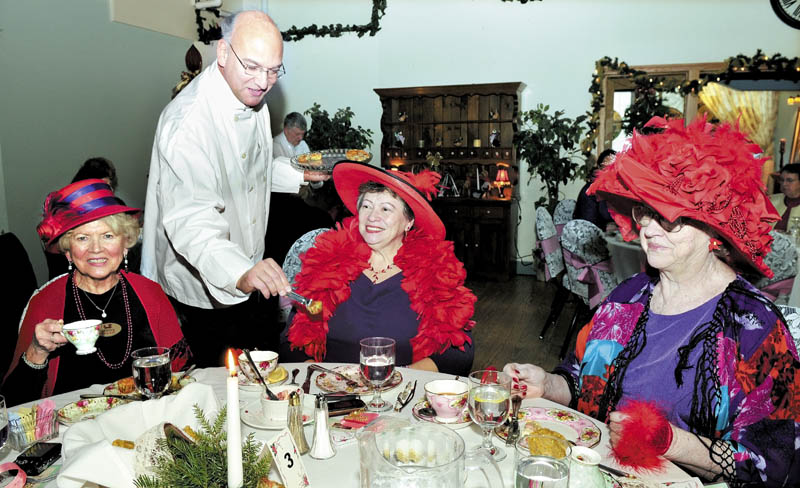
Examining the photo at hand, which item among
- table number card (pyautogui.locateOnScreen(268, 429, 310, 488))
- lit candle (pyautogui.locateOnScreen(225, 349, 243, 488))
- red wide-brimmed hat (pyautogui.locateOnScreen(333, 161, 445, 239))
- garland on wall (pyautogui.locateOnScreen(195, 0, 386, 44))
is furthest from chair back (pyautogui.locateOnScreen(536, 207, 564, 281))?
garland on wall (pyautogui.locateOnScreen(195, 0, 386, 44))

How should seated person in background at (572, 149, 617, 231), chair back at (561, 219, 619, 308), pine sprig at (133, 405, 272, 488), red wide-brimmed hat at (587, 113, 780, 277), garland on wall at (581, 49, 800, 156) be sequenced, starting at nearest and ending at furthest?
pine sprig at (133, 405, 272, 488), red wide-brimmed hat at (587, 113, 780, 277), chair back at (561, 219, 619, 308), seated person in background at (572, 149, 617, 231), garland on wall at (581, 49, 800, 156)

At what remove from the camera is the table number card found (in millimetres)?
923

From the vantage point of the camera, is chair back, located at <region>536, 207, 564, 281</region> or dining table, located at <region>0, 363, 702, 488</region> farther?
chair back, located at <region>536, 207, 564, 281</region>

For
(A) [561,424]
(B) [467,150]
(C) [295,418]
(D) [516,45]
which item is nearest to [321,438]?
(C) [295,418]

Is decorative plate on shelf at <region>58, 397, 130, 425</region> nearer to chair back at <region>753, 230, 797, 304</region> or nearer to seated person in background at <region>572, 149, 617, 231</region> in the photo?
chair back at <region>753, 230, 797, 304</region>

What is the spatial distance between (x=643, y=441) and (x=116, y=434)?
1049 mm

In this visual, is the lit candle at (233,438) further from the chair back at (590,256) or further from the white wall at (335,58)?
the white wall at (335,58)

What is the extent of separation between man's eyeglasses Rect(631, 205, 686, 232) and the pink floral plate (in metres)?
0.55

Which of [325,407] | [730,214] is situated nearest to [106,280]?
[325,407]

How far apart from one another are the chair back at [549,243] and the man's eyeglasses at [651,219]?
2.86 meters

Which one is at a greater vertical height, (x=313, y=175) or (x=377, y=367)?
(x=313, y=175)

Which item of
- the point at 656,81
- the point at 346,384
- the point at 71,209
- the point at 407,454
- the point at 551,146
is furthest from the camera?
the point at 551,146

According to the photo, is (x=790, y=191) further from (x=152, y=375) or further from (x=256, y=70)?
(x=152, y=375)

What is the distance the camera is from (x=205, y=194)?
199cm
